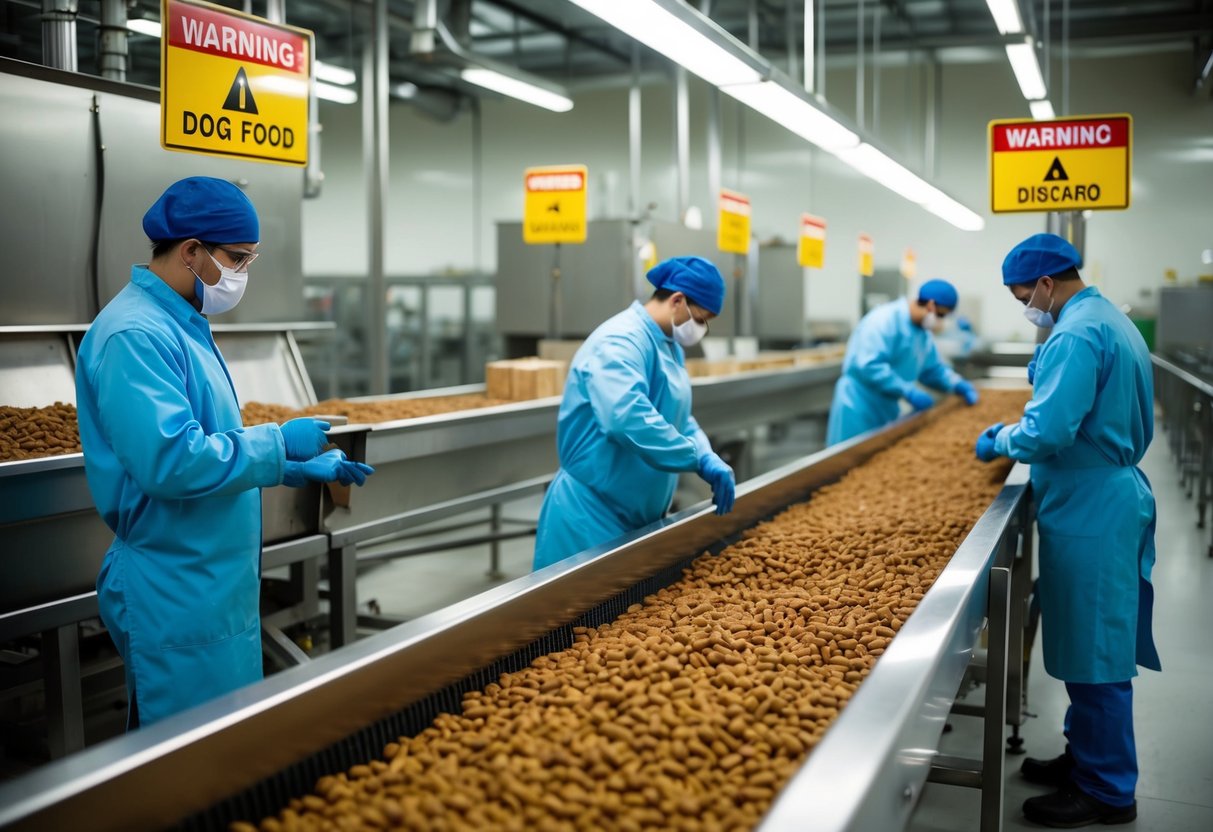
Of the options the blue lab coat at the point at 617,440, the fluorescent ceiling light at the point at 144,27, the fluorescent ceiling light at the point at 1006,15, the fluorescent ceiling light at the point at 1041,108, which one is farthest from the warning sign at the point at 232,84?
the fluorescent ceiling light at the point at 1041,108

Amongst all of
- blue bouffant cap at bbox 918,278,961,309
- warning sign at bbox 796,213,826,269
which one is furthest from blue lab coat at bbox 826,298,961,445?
warning sign at bbox 796,213,826,269

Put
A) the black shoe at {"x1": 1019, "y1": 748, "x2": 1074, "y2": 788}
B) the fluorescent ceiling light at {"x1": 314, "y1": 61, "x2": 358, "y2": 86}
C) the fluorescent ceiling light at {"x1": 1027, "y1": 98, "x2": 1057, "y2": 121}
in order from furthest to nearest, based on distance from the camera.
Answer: the fluorescent ceiling light at {"x1": 314, "y1": 61, "x2": 358, "y2": 86} < the fluorescent ceiling light at {"x1": 1027, "y1": 98, "x2": 1057, "y2": 121} < the black shoe at {"x1": 1019, "y1": 748, "x2": 1074, "y2": 788}

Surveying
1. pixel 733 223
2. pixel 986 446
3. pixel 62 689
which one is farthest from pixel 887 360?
pixel 62 689

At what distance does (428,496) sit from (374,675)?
2202 mm

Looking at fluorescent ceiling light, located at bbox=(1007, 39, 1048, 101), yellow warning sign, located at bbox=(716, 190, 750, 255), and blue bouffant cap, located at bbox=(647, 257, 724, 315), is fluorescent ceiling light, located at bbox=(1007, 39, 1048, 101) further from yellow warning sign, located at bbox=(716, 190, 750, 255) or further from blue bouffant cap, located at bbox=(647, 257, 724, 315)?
blue bouffant cap, located at bbox=(647, 257, 724, 315)

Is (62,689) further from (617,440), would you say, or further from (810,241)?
(810,241)

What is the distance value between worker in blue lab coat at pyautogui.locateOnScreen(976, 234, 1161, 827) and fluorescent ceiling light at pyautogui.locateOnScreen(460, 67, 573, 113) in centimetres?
433

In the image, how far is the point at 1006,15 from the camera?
158 inches

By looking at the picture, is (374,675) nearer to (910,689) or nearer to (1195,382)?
(910,689)

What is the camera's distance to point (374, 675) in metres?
1.52

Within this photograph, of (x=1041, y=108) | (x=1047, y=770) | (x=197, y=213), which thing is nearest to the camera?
(x=197, y=213)

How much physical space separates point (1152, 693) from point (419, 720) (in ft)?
10.2

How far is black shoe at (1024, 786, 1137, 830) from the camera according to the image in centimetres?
273

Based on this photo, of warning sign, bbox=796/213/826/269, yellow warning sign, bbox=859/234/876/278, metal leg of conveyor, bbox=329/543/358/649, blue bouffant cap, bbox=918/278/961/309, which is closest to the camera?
metal leg of conveyor, bbox=329/543/358/649
